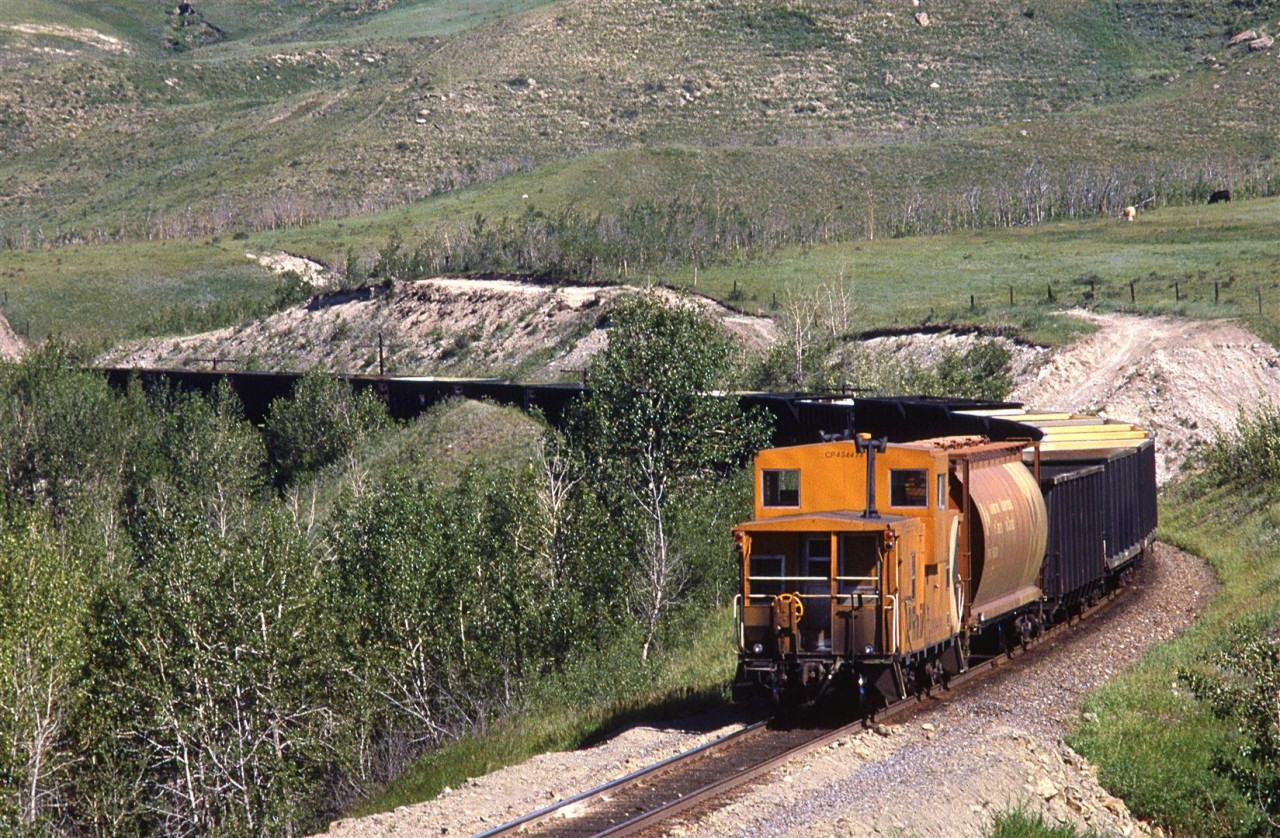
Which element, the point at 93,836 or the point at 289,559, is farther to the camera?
the point at 289,559

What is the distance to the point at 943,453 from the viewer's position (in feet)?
70.7

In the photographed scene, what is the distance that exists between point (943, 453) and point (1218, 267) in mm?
68722

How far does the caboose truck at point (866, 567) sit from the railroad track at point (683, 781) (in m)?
Result: 0.51

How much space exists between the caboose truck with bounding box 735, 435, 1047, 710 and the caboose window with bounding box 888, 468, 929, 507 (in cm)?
1

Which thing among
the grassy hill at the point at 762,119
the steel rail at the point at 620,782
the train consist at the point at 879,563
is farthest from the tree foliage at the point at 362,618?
the grassy hill at the point at 762,119

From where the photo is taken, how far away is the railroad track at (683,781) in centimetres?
1611

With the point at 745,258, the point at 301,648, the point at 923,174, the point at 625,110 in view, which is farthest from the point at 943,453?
the point at 625,110

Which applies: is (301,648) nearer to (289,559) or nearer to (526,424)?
(289,559)

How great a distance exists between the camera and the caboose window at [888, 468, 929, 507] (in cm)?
2105

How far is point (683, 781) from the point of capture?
1778 cm

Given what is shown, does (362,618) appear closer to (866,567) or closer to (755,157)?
(866,567)

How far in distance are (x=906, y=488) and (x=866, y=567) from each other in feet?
5.21

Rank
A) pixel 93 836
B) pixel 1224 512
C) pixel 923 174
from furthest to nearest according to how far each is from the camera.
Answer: pixel 923 174 → pixel 1224 512 → pixel 93 836

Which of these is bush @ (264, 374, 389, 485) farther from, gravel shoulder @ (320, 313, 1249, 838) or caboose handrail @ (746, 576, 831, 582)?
caboose handrail @ (746, 576, 831, 582)
